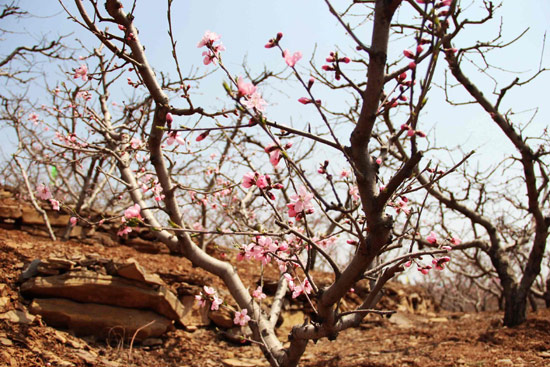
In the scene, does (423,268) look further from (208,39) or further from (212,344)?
(212,344)

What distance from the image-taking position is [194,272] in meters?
6.23

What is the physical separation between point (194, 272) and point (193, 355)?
1833 mm

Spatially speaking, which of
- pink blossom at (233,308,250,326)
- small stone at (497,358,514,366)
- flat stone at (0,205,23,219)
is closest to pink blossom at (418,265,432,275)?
pink blossom at (233,308,250,326)

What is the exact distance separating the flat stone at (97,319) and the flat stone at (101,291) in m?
0.08

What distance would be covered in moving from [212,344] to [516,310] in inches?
168

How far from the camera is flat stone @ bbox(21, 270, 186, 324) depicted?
421cm

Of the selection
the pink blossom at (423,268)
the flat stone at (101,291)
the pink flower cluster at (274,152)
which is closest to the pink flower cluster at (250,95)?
the pink flower cluster at (274,152)

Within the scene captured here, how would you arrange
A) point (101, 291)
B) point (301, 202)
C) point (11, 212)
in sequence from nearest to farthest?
point (301, 202) → point (101, 291) → point (11, 212)

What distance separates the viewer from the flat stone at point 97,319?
406cm

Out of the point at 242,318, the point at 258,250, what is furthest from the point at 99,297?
the point at 258,250

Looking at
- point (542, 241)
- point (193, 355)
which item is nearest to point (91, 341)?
point (193, 355)

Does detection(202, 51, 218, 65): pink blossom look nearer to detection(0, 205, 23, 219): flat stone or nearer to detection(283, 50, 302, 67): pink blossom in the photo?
detection(283, 50, 302, 67): pink blossom

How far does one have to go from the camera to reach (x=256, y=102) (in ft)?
6.00

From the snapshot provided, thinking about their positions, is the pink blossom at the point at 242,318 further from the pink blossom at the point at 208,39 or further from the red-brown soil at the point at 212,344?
the pink blossom at the point at 208,39
